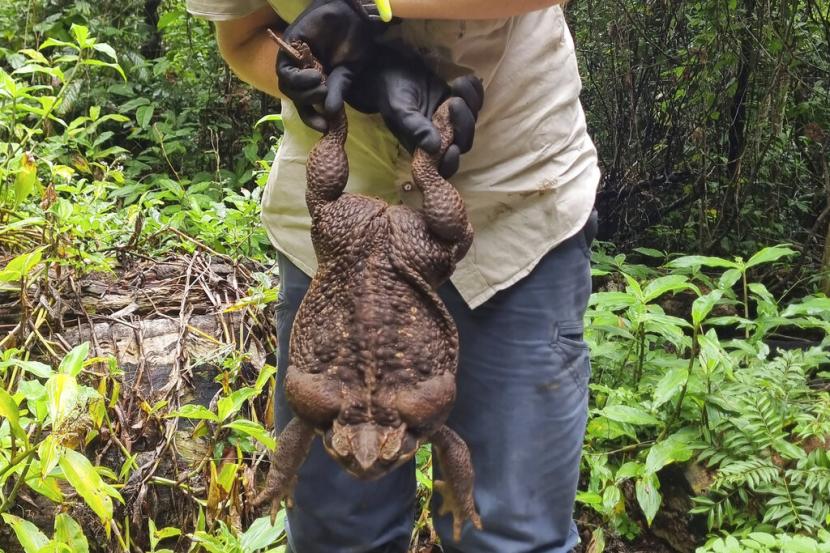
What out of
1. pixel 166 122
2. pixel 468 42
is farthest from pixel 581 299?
pixel 166 122

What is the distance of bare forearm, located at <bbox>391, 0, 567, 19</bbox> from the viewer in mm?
1313

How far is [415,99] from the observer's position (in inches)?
52.7

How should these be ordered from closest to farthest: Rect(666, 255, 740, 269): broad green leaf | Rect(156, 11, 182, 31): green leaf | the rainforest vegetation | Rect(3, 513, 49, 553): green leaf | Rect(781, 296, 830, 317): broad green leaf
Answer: Rect(3, 513, 49, 553): green leaf
the rainforest vegetation
Rect(666, 255, 740, 269): broad green leaf
Rect(781, 296, 830, 317): broad green leaf
Rect(156, 11, 182, 31): green leaf

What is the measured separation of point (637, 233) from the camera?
499 cm

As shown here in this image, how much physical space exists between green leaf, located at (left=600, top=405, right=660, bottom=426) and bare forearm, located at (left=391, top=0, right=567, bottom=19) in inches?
71.9

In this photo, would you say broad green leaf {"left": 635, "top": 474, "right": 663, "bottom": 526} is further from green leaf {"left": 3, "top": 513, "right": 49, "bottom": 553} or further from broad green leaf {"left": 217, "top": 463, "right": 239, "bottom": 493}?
green leaf {"left": 3, "top": 513, "right": 49, "bottom": 553}

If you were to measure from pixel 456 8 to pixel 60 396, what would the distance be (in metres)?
1.25

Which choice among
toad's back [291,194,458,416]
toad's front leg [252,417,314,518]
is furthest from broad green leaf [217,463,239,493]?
toad's back [291,194,458,416]

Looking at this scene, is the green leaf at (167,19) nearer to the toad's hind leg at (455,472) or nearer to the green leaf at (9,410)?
the green leaf at (9,410)

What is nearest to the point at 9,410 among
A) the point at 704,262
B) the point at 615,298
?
the point at 615,298

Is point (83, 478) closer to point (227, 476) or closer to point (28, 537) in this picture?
point (28, 537)

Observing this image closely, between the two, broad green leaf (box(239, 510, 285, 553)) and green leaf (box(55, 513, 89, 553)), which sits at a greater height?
green leaf (box(55, 513, 89, 553))

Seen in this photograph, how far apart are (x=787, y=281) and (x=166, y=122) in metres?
4.41

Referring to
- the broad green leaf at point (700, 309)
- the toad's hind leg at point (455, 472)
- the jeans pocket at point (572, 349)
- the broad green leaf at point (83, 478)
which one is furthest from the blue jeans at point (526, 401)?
the broad green leaf at point (700, 309)
